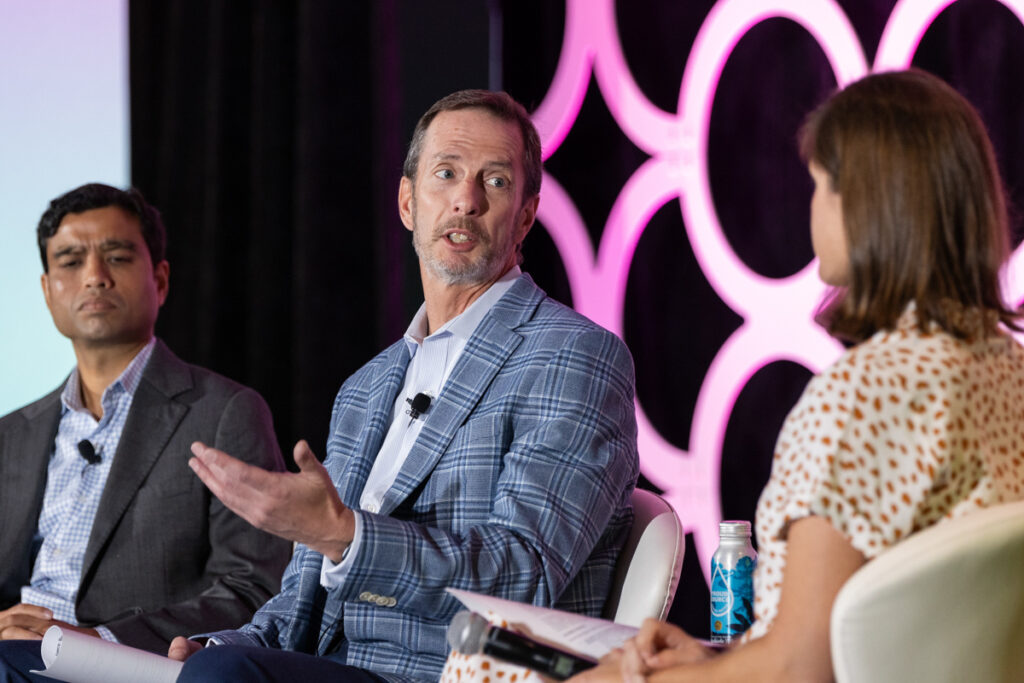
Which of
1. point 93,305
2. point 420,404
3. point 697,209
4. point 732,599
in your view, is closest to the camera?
point 732,599

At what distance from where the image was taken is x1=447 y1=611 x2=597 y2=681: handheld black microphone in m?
1.19

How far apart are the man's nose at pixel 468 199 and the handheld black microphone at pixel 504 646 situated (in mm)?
974

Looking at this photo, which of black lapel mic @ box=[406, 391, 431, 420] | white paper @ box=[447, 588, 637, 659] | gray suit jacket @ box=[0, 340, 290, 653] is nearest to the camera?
white paper @ box=[447, 588, 637, 659]

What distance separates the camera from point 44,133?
3660 mm

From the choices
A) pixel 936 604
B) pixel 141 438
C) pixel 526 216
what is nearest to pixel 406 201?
pixel 526 216

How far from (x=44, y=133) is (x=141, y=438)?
1534 millimetres

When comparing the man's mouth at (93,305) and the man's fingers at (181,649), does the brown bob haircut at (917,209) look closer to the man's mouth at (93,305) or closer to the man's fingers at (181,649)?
the man's fingers at (181,649)

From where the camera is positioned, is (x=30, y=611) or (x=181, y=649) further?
(x=30, y=611)

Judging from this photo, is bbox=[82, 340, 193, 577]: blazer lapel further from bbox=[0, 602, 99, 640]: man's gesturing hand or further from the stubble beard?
the stubble beard

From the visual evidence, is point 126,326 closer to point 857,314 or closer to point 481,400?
point 481,400

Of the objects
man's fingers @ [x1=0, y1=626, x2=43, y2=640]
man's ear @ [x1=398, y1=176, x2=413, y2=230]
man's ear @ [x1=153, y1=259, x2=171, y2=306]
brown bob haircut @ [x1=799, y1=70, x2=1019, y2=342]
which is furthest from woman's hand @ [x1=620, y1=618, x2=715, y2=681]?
man's ear @ [x1=153, y1=259, x2=171, y2=306]

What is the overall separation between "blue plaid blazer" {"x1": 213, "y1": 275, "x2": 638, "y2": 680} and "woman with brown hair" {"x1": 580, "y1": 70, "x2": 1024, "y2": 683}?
15.8 inches

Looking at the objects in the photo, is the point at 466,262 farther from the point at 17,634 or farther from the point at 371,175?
the point at 371,175

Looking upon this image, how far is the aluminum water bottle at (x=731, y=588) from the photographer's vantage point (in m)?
1.64
